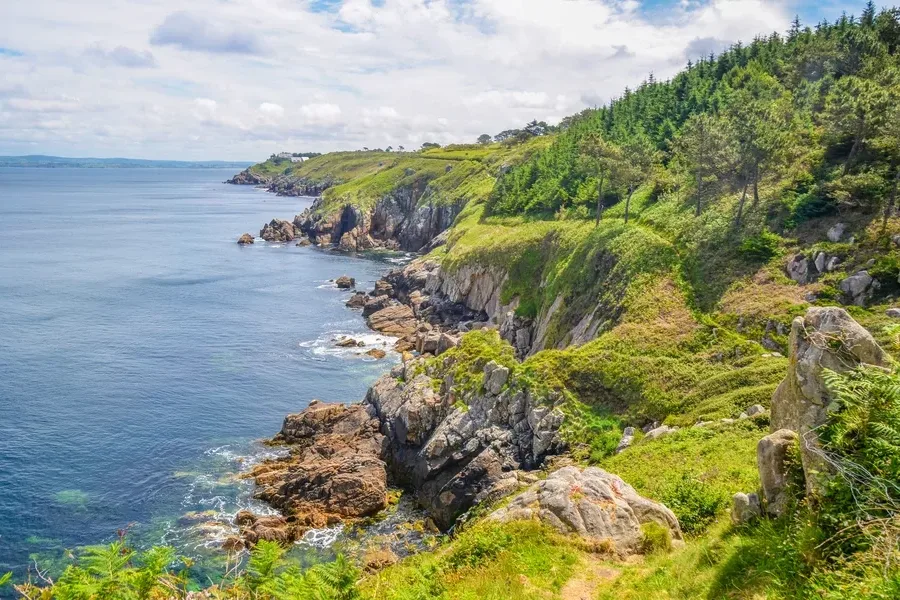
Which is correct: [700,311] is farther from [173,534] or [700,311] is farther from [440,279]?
[440,279]

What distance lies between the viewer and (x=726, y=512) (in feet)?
68.8

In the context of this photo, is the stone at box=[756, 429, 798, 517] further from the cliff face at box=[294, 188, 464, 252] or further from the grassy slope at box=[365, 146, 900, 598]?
the cliff face at box=[294, 188, 464, 252]

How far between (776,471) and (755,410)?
1695 centimetres

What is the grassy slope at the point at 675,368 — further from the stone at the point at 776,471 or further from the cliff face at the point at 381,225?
the cliff face at the point at 381,225

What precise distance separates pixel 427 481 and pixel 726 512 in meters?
26.1

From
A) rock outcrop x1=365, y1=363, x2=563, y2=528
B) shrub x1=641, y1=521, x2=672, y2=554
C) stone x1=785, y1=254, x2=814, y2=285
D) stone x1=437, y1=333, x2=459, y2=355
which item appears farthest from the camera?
stone x1=437, y1=333, x2=459, y2=355

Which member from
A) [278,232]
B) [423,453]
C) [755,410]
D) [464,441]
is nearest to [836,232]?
[755,410]

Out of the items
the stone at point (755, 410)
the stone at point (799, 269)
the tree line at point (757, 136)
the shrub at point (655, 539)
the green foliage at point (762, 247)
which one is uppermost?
the tree line at point (757, 136)

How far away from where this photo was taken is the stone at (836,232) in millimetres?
48719

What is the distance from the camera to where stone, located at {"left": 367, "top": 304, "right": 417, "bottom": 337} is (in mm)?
87250

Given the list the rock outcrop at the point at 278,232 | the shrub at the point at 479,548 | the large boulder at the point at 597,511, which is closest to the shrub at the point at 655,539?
the large boulder at the point at 597,511

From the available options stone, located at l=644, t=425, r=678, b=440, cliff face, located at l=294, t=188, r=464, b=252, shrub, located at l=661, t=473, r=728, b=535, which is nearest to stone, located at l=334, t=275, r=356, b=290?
cliff face, located at l=294, t=188, r=464, b=252

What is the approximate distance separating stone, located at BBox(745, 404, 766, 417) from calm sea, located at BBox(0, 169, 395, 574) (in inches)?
1256

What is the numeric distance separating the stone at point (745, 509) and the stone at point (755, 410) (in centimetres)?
1530
